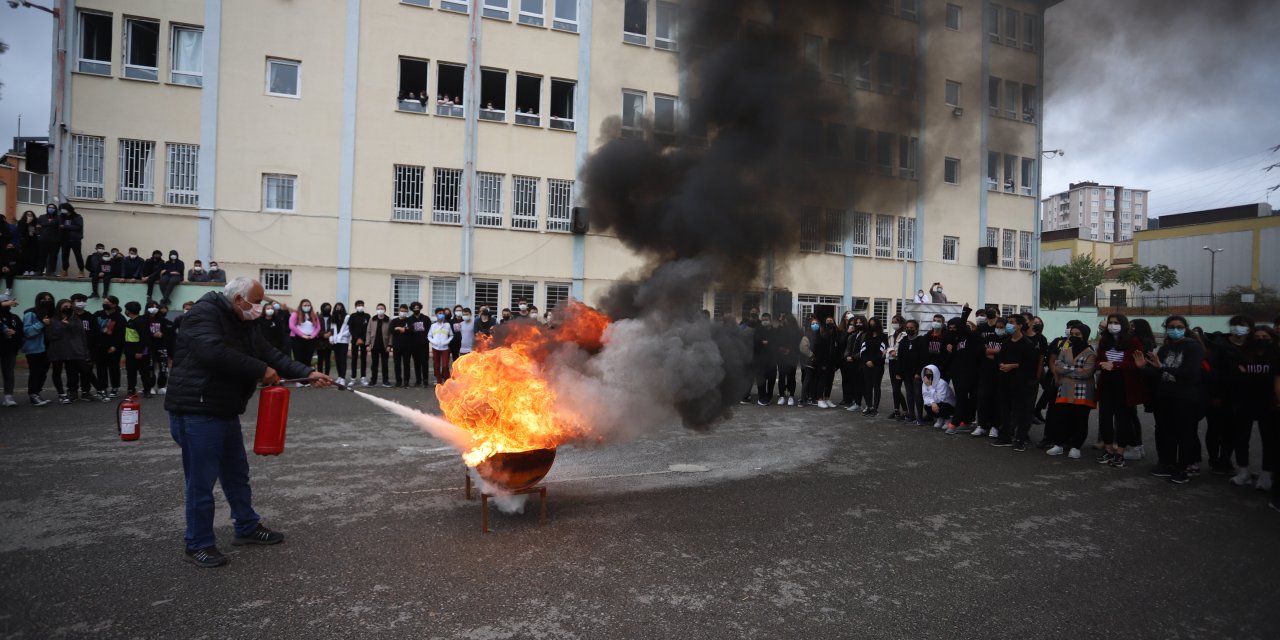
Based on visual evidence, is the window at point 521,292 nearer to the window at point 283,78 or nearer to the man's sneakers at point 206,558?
the window at point 283,78

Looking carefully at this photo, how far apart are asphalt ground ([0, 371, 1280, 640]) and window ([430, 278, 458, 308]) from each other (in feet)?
42.3

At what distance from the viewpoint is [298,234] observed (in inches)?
765

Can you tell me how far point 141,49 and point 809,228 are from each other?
67.5ft

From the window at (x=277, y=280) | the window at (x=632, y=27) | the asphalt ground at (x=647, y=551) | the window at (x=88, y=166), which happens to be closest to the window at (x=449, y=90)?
the window at (x=632, y=27)

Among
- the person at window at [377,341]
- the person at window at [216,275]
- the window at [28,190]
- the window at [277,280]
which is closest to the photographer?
the person at window at [377,341]

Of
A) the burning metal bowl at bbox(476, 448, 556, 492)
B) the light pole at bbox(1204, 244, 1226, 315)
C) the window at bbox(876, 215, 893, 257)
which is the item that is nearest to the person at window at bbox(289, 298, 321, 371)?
the burning metal bowl at bbox(476, 448, 556, 492)

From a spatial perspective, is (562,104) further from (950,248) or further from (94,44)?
(950,248)

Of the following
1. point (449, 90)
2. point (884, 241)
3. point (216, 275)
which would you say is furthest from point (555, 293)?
point (884, 241)

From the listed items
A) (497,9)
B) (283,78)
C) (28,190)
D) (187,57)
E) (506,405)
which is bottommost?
(506,405)

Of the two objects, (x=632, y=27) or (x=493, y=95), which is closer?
(x=493, y=95)

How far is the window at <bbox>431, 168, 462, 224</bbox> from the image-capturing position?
20781 millimetres

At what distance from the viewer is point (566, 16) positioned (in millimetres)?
21969

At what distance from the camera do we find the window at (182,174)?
1850cm

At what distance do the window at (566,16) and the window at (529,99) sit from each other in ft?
6.39
